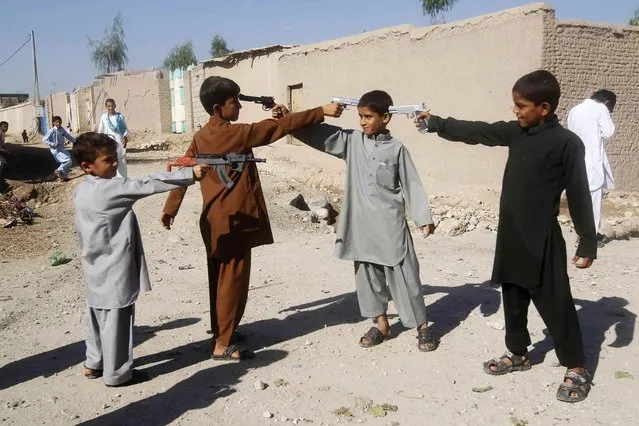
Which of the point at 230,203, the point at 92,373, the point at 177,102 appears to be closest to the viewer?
the point at 92,373

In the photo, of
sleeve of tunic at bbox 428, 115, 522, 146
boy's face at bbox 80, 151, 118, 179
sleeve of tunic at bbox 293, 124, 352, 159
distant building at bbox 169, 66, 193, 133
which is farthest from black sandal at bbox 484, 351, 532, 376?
distant building at bbox 169, 66, 193, 133

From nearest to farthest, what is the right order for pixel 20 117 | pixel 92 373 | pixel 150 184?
1. pixel 150 184
2. pixel 92 373
3. pixel 20 117

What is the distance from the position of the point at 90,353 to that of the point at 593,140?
537cm

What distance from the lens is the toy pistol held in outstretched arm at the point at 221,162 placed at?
317 centimetres

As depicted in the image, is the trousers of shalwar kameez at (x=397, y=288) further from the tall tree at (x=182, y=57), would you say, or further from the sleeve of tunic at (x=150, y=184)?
the tall tree at (x=182, y=57)

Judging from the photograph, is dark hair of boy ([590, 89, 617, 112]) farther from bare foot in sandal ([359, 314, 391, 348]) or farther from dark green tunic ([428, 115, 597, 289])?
bare foot in sandal ([359, 314, 391, 348])

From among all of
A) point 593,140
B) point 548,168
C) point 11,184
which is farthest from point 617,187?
point 11,184

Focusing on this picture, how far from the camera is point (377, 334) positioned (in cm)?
380

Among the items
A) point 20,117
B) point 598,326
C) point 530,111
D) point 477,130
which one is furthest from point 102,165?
point 20,117

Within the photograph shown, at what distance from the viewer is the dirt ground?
2965 millimetres

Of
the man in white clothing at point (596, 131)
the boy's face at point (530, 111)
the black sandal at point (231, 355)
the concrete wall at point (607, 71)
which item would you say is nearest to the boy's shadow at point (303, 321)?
the black sandal at point (231, 355)

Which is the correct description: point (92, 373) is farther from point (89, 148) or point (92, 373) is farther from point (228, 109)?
point (228, 109)

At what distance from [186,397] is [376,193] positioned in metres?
1.55

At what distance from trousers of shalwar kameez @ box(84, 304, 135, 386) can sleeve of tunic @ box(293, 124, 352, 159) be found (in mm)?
1399
